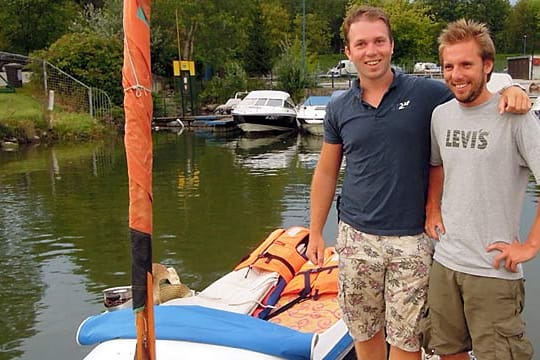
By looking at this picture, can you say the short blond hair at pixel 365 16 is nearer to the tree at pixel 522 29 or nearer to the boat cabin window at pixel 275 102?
the boat cabin window at pixel 275 102

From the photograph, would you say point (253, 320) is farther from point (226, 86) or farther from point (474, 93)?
point (226, 86)

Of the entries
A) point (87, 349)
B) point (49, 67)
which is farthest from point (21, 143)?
point (87, 349)

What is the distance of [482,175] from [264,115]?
81.5 feet

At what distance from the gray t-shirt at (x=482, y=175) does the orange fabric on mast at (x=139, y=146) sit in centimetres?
129

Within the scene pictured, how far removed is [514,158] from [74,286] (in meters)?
6.28

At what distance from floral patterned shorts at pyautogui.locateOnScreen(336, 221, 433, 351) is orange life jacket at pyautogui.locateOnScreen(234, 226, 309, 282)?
2.14 meters

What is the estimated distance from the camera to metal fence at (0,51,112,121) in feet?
90.4

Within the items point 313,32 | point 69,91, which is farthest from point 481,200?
point 313,32

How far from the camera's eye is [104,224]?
35.7 ft

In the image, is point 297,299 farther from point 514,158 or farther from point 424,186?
point 514,158

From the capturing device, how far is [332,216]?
10.8 metres

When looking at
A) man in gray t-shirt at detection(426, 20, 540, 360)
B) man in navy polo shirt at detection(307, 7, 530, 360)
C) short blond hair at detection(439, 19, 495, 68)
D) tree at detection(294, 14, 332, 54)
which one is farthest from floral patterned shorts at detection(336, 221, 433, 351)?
tree at detection(294, 14, 332, 54)

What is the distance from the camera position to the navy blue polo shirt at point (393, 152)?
2.88 m

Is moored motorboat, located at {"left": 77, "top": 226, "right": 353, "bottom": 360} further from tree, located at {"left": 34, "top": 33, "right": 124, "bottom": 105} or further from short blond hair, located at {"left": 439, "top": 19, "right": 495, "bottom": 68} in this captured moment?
tree, located at {"left": 34, "top": 33, "right": 124, "bottom": 105}
